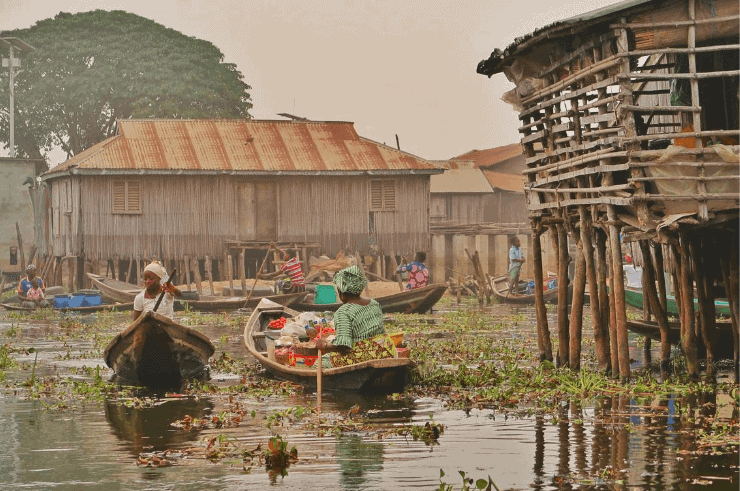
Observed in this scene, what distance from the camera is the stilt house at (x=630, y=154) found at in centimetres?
1321

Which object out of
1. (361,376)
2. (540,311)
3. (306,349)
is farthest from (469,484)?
(540,311)

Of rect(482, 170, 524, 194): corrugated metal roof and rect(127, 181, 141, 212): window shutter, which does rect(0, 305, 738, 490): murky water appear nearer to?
rect(127, 181, 141, 212): window shutter

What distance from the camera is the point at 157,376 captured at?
50.9ft

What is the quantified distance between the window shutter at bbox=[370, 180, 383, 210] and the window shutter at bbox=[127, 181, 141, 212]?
7.14m

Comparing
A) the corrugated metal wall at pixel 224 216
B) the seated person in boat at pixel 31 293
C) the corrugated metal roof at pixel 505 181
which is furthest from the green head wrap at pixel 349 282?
the corrugated metal roof at pixel 505 181

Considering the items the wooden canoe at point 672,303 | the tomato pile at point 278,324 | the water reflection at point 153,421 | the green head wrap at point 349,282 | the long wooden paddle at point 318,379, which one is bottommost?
the water reflection at point 153,421

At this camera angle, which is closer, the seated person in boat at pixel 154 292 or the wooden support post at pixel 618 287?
the wooden support post at pixel 618 287

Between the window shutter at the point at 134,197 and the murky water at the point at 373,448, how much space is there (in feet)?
74.5

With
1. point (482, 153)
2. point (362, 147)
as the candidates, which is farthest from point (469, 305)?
point (482, 153)

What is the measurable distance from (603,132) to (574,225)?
6.91 feet

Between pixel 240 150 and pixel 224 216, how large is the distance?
208cm

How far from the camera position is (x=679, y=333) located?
16234mm

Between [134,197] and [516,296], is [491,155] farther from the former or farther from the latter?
[134,197]

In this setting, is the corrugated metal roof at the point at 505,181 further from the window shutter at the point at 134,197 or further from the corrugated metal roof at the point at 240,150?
the window shutter at the point at 134,197
